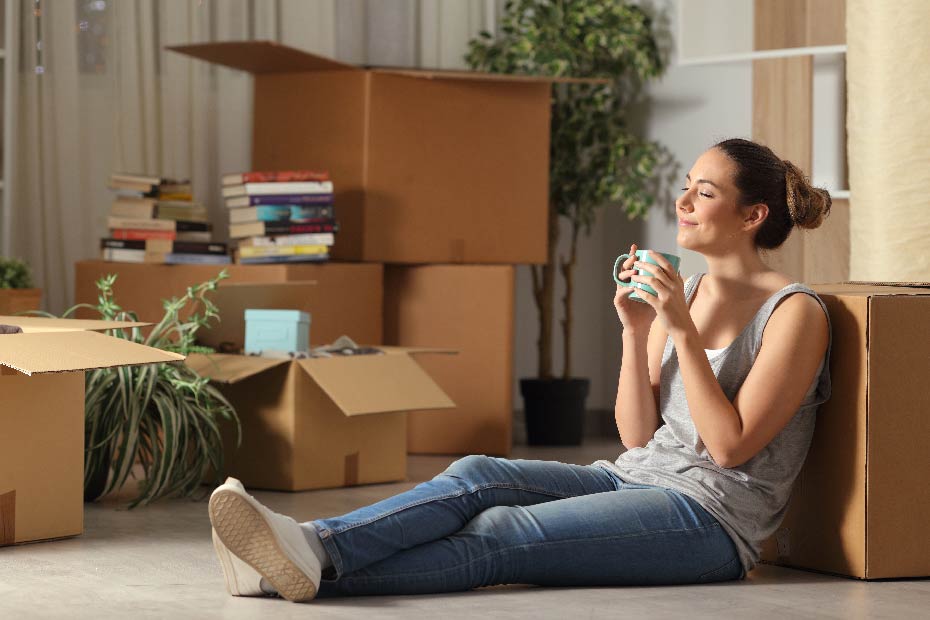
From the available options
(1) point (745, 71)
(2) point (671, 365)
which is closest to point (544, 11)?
(1) point (745, 71)

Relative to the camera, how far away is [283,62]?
3.98 meters

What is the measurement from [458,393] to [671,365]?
1.90 meters

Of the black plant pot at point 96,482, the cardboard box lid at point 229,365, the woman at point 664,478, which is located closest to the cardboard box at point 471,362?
the cardboard box lid at point 229,365

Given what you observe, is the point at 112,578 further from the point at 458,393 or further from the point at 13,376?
the point at 458,393

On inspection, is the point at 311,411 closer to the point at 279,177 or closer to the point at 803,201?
the point at 279,177

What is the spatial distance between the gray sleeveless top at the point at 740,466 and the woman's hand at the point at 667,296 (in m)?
0.12

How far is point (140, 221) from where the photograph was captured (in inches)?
151

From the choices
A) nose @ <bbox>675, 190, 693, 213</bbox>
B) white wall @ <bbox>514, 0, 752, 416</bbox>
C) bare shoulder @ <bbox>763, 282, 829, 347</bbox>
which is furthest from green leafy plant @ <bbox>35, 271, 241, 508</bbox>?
white wall @ <bbox>514, 0, 752, 416</bbox>

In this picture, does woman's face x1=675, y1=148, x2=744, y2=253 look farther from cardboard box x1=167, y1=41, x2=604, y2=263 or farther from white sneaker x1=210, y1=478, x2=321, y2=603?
cardboard box x1=167, y1=41, x2=604, y2=263

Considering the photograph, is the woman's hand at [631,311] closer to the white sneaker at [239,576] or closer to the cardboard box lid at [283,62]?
the white sneaker at [239,576]

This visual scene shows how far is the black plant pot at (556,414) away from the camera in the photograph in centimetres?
436

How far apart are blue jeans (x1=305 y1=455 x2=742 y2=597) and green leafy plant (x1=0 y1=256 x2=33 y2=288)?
81.0 inches

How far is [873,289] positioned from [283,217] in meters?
1.98

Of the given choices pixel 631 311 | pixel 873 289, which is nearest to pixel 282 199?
pixel 631 311
